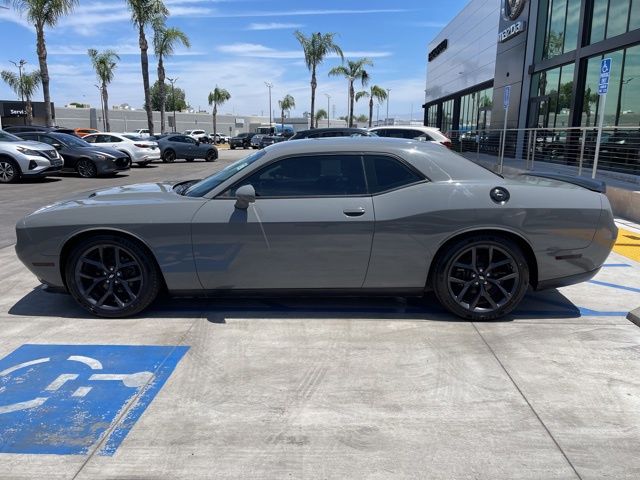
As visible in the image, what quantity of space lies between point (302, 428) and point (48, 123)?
30525mm

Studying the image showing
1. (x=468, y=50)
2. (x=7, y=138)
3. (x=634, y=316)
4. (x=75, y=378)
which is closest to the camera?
(x=75, y=378)

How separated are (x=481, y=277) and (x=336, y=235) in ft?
4.17

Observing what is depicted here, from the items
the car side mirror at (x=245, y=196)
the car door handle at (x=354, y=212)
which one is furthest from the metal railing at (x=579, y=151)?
the car side mirror at (x=245, y=196)

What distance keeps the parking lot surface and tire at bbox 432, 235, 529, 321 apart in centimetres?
16

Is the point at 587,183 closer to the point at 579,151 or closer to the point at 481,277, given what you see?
the point at 481,277

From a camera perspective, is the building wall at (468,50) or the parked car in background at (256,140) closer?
the building wall at (468,50)

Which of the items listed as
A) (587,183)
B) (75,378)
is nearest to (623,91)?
(587,183)

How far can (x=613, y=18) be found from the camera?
14562mm

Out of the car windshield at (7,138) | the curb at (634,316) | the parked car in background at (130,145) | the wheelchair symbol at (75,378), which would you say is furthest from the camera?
the parked car in background at (130,145)

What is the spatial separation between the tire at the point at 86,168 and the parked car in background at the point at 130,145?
419cm

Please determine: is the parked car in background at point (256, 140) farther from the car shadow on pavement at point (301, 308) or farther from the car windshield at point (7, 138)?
the car shadow on pavement at point (301, 308)

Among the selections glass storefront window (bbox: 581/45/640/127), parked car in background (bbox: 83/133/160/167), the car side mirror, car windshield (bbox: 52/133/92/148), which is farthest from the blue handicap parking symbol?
parked car in background (bbox: 83/133/160/167)

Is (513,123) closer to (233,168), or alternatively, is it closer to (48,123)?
(233,168)

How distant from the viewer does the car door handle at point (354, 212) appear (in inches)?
163
